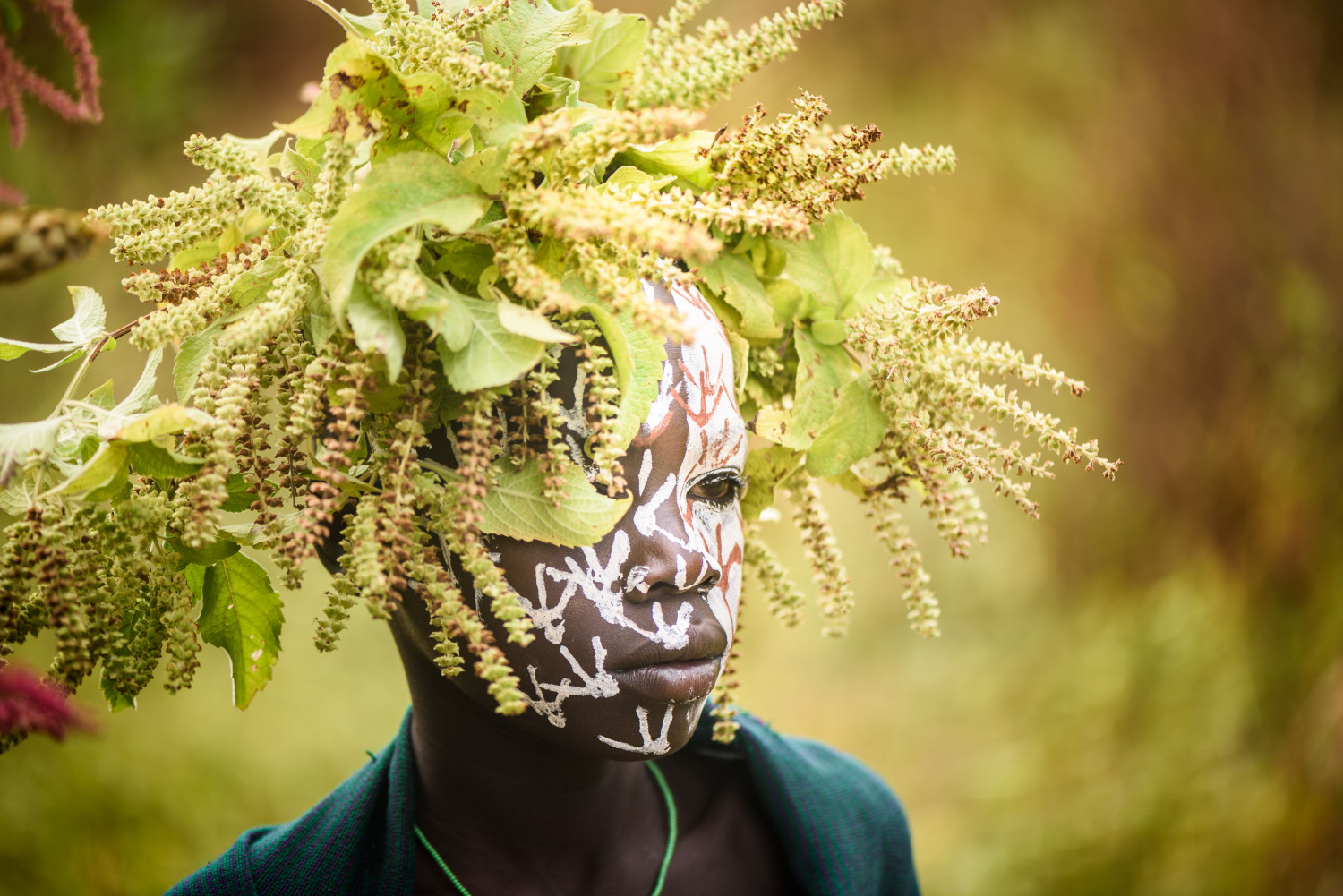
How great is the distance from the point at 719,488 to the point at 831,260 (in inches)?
11.8

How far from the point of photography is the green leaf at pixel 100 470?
0.92 meters

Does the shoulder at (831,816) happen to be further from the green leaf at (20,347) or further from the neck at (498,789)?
the green leaf at (20,347)

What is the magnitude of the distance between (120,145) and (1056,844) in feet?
A: 13.2

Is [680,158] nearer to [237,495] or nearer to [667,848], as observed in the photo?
[237,495]

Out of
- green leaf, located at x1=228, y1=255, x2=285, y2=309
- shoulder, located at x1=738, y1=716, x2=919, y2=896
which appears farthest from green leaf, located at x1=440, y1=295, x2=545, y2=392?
shoulder, located at x1=738, y1=716, x2=919, y2=896

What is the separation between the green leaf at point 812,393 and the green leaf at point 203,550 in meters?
0.59

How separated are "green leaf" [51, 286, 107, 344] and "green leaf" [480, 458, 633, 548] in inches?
18.3

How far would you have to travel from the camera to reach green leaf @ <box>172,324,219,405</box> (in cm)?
100

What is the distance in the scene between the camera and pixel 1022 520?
4.66 m

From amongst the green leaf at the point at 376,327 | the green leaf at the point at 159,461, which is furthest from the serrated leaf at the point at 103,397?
the green leaf at the point at 376,327

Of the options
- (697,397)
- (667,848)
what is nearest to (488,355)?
(697,397)

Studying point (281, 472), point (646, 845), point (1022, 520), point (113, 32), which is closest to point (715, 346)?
point (281, 472)

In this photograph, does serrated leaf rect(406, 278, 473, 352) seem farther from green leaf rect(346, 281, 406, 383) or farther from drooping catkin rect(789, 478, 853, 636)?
drooping catkin rect(789, 478, 853, 636)

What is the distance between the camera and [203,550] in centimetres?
104
